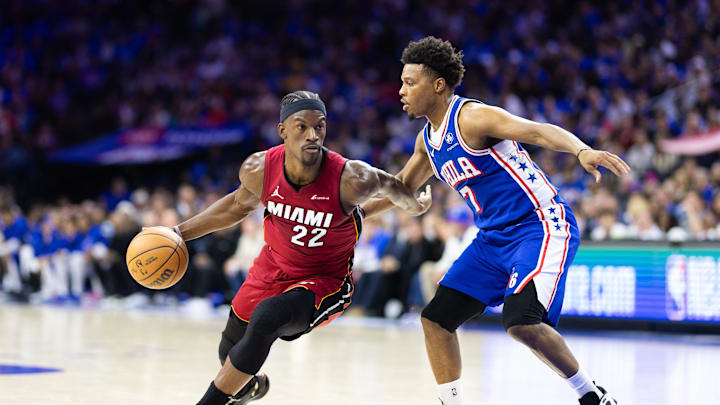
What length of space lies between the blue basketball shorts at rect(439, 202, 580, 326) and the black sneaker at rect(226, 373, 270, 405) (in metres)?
1.14

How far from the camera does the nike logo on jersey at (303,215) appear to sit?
450 cm

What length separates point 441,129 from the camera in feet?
15.1

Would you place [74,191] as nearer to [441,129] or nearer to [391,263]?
[391,263]

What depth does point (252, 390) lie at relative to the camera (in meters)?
4.88

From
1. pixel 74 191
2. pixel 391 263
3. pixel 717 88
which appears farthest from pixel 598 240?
pixel 74 191

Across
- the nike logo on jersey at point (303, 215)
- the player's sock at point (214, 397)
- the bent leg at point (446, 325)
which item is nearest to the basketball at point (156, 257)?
the nike logo on jersey at point (303, 215)

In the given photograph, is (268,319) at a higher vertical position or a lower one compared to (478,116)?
lower

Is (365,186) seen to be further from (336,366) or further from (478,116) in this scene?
(336,366)

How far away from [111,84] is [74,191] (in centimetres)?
280

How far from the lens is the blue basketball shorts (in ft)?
14.3

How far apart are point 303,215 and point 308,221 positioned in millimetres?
39

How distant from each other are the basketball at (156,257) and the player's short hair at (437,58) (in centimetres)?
151

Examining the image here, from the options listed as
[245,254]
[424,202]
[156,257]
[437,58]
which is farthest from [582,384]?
[245,254]

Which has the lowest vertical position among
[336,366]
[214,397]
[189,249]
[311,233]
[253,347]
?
[214,397]
